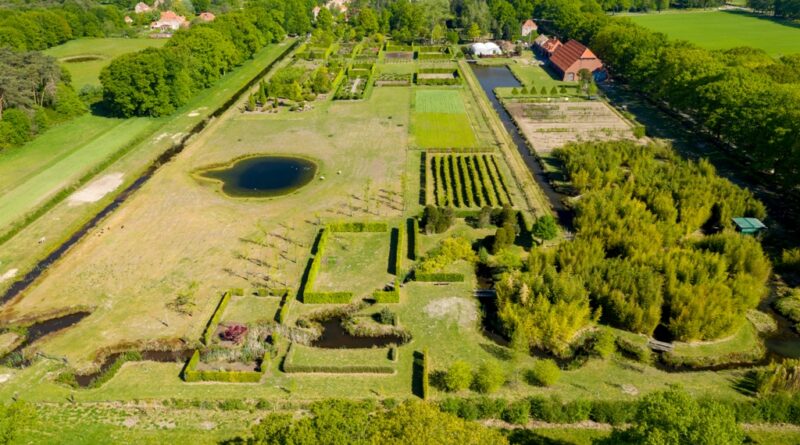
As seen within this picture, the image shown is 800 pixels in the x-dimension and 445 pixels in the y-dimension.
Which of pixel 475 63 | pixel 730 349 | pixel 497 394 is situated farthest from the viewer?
pixel 475 63

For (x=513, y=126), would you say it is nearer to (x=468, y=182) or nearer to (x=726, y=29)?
(x=468, y=182)

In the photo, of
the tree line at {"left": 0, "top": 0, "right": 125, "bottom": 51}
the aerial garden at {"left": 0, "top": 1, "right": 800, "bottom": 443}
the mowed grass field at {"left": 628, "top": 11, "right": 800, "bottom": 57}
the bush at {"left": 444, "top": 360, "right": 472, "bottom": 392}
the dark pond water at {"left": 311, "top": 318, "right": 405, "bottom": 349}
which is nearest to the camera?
the aerial garden at {"left": 0, "top": 1, "right": 800, "bottom": 443}

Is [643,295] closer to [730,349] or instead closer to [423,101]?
[730,349]

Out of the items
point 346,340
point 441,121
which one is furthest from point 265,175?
point 346,340

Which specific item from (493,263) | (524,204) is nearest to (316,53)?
(524,204)

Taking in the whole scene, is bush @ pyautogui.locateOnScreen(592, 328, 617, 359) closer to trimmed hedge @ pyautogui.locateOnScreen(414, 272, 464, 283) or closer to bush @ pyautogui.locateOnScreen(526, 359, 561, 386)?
bush @ pyautogui.locateOnScreen(526, 359, 561, 386)

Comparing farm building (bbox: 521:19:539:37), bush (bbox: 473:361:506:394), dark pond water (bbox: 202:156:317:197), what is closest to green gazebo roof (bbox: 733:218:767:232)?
bush (bbox: 473:361:506:394)
